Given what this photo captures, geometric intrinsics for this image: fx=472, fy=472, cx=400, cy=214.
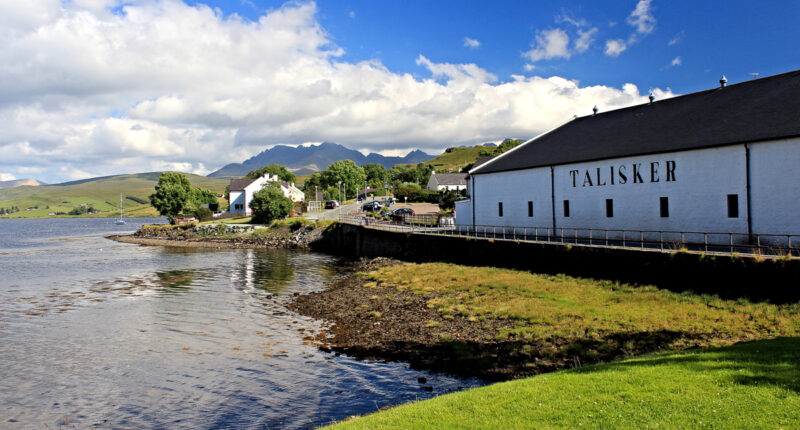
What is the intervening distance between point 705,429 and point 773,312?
1337 centimetres

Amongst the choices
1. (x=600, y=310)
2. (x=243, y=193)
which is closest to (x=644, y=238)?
(x=600, y=310)

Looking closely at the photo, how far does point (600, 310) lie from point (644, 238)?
11855mm

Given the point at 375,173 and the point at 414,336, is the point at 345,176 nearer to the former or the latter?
the point at 375,173

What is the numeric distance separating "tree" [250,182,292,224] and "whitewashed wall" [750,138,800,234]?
69504 millimetres

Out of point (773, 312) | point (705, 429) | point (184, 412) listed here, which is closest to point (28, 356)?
point (184, 412)

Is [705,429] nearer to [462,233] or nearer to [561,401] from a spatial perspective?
[561,401]

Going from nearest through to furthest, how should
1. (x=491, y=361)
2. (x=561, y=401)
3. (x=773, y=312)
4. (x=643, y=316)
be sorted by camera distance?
1. (x=561, y=401)
2. (x=491, y=361)
3. (x=773, y=312)
4. (x=643, y=316)

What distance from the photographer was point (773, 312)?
1708 centimetres

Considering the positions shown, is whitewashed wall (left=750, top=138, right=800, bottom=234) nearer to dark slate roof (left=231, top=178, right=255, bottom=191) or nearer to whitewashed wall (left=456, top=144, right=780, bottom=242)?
whitewashed wall (left=456, top=144, right=780, bottom=242)

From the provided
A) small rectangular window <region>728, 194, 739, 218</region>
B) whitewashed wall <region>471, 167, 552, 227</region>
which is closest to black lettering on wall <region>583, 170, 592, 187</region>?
whitewashed wall <region>471, 167, 552, 227</region>

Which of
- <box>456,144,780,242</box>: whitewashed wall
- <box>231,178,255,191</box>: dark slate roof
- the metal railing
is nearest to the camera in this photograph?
the metal railing

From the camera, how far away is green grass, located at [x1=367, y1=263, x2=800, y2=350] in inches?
633

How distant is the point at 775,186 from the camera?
23922 millimetres

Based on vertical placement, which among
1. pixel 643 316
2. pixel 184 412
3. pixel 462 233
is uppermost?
pixel 462 233
